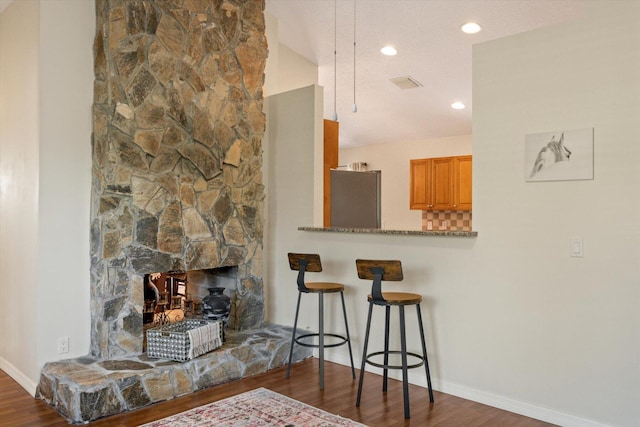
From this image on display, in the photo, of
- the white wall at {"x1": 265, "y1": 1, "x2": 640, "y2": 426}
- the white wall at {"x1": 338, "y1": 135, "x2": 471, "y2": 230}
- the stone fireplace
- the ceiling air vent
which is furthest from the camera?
the white wall at {"x1": 338, "y1": 135, "x2": 471, "y2": 230}

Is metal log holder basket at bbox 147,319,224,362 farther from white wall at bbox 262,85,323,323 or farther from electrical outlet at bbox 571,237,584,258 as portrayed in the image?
electrical outlet at bbox 571,237,584,258

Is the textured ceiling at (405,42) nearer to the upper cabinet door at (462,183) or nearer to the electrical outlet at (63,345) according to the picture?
the upper cabinet door at (462,183)

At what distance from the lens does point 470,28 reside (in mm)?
4492

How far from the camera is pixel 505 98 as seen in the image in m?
3.35

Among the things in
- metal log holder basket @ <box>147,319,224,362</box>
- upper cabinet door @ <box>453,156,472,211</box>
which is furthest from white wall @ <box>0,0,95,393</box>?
upper cabinet door @ <box>453,156,472,211</box>

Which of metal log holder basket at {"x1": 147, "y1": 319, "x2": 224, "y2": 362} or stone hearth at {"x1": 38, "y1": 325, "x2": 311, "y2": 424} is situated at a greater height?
metal log holder basket at {"x1": 147, "y1": 319, "x2": 224, "y2": 362}

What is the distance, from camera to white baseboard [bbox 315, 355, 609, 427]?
3049 millimetres

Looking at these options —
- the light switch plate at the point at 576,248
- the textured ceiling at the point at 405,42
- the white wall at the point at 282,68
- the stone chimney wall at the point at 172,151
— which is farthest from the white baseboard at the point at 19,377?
the textured ceiling at the point at 405,42

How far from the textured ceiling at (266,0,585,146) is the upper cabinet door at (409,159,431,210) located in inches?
28.4

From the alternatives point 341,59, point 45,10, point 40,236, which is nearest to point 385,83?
point 341,59

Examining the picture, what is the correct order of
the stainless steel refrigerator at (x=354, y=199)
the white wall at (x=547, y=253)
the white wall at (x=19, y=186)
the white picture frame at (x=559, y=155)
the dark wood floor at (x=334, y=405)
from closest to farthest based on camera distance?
the white wall at (x=547, y=253) → the white picture frame at (x=559, y=155) → the dark wood floor at (x=334, y=405) → the white wall at (x=19, y=186) → the stainless steel refrigerator at (x=354, y=199)

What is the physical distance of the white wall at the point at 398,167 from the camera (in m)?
7.90

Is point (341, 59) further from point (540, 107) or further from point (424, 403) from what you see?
point (424, 403)

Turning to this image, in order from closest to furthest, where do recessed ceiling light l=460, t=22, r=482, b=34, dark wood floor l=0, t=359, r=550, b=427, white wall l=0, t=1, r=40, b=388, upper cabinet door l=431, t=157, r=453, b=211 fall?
1. dark wood floor l=0, t=359, r=550, b=427
2. white wall l=0, t=1, r=40, b=388
3. recessed ceiling light l=460, t=22, r=482, b=34
4. upper cabinet door l=431, t=157, r=453, b=211
